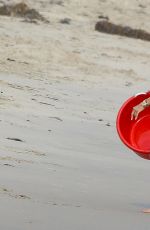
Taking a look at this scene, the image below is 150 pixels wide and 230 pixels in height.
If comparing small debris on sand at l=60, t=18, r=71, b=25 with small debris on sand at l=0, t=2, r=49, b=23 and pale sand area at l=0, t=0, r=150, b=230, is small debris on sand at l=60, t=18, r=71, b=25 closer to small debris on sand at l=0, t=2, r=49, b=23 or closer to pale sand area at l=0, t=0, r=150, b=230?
pale sand area at l=0, t=0, r=150, b=230

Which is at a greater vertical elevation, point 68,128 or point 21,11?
point 68,128

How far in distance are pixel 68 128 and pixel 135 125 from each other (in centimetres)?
188

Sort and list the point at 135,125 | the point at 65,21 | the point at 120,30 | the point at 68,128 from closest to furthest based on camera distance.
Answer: the point at 135,125
the point at 68,128
the point at 120,30
the point at 65,21

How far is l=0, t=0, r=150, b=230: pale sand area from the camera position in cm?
402

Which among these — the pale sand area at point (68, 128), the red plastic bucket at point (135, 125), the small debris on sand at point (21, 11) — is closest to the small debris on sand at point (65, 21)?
the pale sand area at point (68, 128)

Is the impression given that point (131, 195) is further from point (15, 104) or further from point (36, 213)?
point (15, 104)

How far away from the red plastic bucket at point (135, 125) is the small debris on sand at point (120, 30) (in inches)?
361

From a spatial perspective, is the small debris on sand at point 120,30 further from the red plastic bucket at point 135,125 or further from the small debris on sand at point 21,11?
the red plastic bucket at point 135,125

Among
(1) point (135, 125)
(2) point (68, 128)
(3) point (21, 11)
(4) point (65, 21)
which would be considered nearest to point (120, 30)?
(4) point (65, 21)

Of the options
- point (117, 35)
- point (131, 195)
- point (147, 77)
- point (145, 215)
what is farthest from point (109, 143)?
point (117, 35)

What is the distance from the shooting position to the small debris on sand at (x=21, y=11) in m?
13.9

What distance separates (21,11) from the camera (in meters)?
14.2

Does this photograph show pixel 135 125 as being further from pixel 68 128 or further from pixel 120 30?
pixel 120 30

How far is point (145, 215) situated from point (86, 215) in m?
0.42
